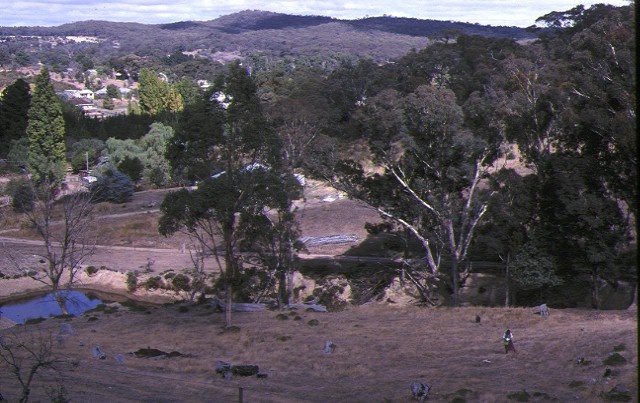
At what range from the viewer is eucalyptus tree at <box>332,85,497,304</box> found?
92.8 feet

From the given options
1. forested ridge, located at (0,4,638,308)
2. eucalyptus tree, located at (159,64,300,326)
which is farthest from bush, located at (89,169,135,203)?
eucalyptus tree, located at (159,64,300,326)

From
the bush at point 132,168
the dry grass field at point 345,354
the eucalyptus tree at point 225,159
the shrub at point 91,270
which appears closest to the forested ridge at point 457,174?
the eucalyptus tree at point 225,159

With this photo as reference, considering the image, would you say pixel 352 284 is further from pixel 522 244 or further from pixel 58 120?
pixel 58 120

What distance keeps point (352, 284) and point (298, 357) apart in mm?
13690

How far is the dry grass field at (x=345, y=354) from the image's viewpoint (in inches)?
646

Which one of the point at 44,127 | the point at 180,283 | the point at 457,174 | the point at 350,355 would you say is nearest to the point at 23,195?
the point at 44,127

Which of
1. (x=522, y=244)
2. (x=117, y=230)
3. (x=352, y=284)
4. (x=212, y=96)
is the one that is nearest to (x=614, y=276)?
(x=522, y=244)

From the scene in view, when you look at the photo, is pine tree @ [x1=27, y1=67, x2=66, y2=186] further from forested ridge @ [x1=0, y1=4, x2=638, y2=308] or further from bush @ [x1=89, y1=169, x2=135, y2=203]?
forested ridge @ [x1=0, y1=4, x2=638, y2=308]

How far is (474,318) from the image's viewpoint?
26.0m

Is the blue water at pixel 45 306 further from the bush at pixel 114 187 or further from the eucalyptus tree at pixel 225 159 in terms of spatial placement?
the eucalyptus tree at pixel 225 159

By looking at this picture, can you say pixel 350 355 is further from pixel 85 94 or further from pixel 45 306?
pixel 85 94

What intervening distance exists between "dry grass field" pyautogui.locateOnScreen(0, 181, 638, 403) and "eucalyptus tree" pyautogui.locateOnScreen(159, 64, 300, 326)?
13.1ft

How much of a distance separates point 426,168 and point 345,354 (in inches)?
433

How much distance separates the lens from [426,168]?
2986 centimetres
